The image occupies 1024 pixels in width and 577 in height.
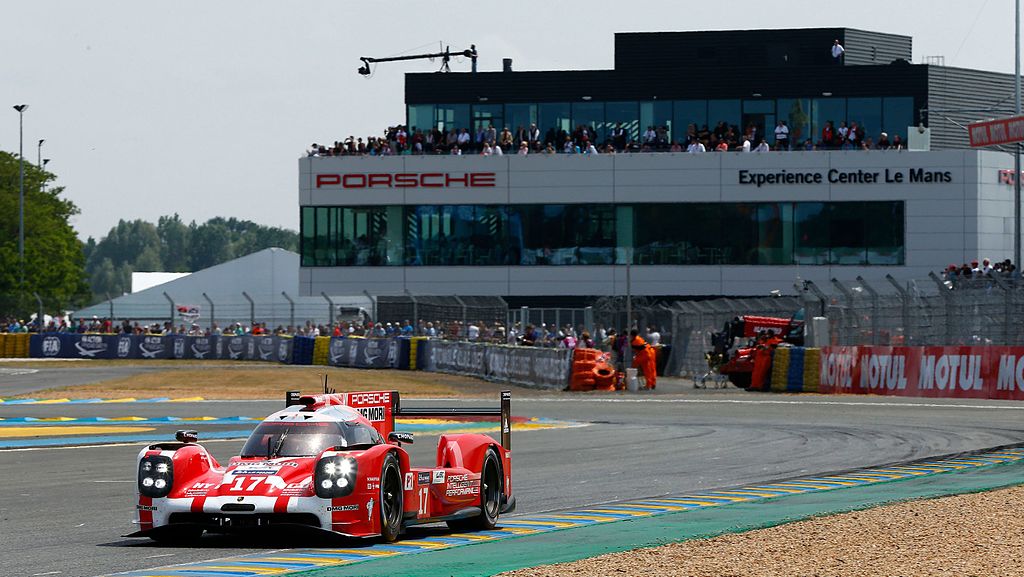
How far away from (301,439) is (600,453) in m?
9.81

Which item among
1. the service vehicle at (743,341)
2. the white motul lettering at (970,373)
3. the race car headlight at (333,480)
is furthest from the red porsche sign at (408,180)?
the race car headlight at (333,480)

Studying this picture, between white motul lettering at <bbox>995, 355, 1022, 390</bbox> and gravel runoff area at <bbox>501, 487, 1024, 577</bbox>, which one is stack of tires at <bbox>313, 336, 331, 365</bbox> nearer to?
white motul lettering at <bbox>995, 355, 1022, 390</bbox>

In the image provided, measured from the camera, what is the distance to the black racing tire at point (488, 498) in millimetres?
12406

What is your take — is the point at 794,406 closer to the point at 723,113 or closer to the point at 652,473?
the point at 652,473

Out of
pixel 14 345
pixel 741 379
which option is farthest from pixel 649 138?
pixel 14 345

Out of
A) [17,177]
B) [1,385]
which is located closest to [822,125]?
[1,385]

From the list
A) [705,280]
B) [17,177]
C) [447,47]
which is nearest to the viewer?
[705,280]

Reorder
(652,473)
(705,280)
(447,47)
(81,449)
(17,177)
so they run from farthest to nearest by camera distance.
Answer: (17,177), (447,47), (705,280), (81,449), (652,473)

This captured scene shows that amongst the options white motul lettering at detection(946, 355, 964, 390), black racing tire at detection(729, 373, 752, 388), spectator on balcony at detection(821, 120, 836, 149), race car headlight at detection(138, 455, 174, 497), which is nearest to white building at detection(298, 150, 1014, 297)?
spectator on balcony at detection(821, 120, 836, 149)

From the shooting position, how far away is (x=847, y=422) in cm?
2691

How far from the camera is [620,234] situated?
62.2 meters

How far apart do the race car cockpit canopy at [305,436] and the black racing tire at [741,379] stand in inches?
1159

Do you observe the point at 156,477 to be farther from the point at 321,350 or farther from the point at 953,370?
the point at 321,350

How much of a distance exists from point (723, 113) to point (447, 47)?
13.2 metres
